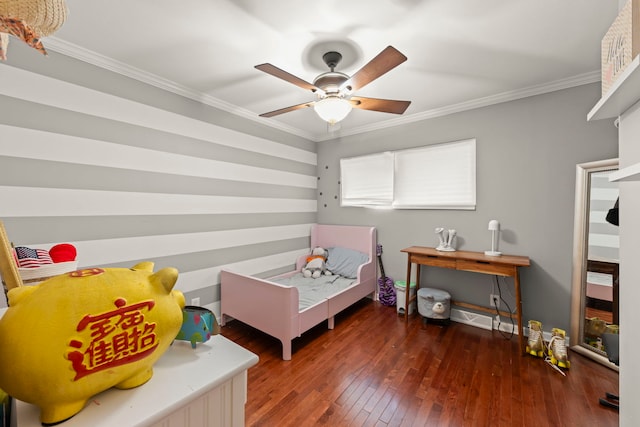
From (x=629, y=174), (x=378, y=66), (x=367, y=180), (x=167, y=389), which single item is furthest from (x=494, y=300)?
(x=167, y=389)

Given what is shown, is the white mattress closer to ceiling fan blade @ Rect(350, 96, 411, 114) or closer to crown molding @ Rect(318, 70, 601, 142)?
ceiling fan blade @ Rect(350, 96, 411, 114)

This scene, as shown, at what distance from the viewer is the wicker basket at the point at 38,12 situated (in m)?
0.53

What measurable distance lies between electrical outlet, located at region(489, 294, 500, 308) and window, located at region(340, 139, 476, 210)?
925mm

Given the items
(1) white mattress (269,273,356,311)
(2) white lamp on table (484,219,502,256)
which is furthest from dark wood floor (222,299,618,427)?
(2) white lamp on table (484,219,502,256)

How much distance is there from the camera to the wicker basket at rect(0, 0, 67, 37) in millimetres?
534

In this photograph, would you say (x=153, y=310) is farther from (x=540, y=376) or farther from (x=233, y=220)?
Answer: (x=540, y=376)

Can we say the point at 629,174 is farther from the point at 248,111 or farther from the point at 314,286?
the point at 248,111

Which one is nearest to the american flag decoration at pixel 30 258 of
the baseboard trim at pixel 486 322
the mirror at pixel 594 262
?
the baseboard trim at pixel 486 322

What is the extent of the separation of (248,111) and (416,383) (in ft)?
9.99

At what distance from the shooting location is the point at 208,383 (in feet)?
1.99

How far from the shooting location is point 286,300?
6.88 feet

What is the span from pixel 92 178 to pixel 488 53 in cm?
308

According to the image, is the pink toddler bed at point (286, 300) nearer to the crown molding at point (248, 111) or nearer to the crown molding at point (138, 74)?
the crown molding at point (248, 111)

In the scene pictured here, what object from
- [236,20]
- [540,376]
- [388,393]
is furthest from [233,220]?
[540,376]
